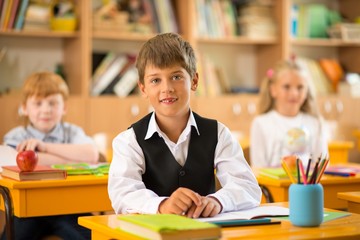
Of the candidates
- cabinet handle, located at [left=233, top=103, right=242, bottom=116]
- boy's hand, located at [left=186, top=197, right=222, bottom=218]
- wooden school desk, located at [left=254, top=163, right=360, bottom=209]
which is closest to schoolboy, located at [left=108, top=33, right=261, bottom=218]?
boy's hand, located at [left=186, top=197, right=222, bottom=218]

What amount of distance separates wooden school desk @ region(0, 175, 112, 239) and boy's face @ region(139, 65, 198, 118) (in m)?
0.80

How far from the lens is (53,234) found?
3.43 meters

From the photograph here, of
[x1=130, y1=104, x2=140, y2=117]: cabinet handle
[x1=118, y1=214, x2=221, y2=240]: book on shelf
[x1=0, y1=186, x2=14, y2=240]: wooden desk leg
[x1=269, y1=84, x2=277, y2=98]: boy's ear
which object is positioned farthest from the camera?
[x1=130, y1=104, x2=140, y2=117]: cabinet handle

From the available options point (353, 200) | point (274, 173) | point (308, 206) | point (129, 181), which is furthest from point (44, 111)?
point (308, 206)

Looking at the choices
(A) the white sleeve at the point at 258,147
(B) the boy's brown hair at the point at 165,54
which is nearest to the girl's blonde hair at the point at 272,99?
(A) the white sleeve at the point at 258,147

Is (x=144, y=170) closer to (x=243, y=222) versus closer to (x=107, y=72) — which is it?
(x=243, y=222)

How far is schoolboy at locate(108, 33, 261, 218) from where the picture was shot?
255 centimetres

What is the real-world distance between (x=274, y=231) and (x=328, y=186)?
1.48 m

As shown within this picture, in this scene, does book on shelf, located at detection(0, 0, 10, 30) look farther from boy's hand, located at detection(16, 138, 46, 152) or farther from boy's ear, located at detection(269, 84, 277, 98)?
boy's ear, located at detection(269, 84, 277, 98)

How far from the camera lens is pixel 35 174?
319 centimetres

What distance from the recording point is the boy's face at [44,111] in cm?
405

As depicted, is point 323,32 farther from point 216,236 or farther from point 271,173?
point 216,236

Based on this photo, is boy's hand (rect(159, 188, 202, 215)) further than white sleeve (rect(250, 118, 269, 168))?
No

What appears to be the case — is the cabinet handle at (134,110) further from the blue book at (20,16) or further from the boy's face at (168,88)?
the boy's face at (168,88)
